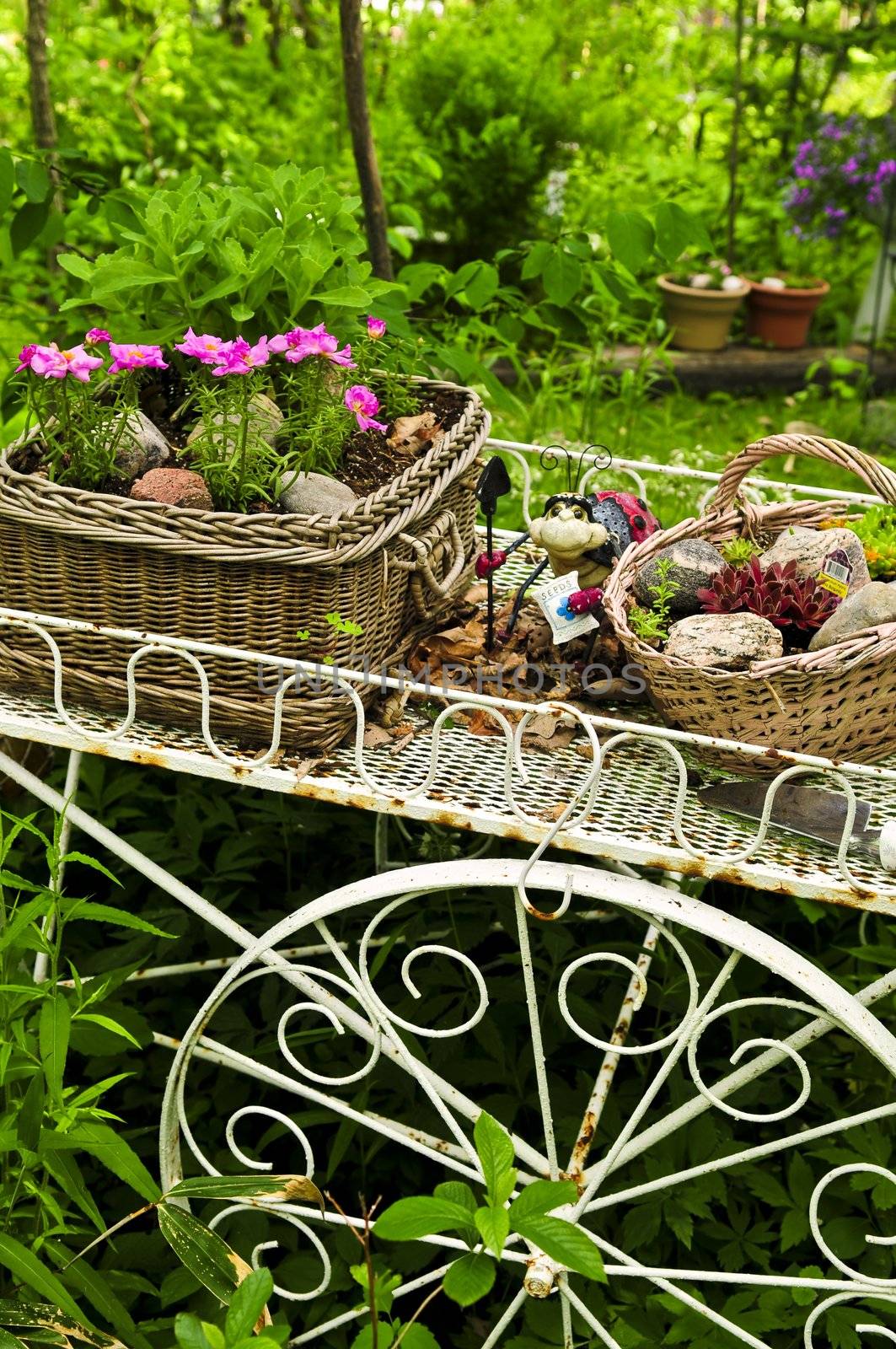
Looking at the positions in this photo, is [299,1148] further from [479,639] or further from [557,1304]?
[479,639]

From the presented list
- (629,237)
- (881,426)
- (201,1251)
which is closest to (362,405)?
(629,237)

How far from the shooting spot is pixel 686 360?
516 cm

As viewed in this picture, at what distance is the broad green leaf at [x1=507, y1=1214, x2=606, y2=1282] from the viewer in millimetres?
1145

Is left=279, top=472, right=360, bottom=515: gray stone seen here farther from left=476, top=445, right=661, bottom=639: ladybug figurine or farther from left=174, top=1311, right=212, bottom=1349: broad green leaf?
left=174, top=1311, right=212, bottom=1349: broad green leaf

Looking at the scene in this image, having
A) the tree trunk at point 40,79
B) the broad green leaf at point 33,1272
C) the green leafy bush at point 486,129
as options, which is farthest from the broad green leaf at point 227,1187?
the green leafy bush at point 486,129

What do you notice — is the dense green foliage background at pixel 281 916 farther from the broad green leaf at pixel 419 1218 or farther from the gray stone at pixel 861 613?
the gray stone at pixel 861 613

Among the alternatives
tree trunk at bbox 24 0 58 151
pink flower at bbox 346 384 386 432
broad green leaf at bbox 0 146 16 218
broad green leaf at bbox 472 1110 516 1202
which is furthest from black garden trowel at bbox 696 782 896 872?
tree trunk at bbox 24 0 58 151

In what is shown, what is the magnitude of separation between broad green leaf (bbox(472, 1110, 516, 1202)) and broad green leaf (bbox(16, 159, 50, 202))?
1574mm

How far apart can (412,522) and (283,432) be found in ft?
0.65

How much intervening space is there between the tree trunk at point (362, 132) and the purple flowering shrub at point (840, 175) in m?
3.43

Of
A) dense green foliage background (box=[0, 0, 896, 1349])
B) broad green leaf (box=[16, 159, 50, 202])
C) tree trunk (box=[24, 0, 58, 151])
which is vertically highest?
tree trunk (box=[24, 0, 58, 151])

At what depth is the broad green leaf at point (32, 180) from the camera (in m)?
2.09

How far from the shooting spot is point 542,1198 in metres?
1.15

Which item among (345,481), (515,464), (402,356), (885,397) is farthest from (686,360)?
(345,481)
